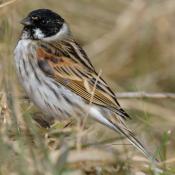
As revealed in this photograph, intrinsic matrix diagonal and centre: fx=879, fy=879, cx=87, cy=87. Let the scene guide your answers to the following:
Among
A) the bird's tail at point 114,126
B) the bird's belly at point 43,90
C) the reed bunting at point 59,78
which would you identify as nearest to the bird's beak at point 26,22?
the reed bunting at point 59,78

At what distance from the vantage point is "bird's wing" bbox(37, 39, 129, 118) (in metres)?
5.11

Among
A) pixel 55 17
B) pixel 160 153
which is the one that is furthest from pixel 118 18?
pixel 160 153

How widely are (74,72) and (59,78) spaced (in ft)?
0.42

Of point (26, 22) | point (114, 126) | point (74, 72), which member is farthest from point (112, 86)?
point (114, 126)

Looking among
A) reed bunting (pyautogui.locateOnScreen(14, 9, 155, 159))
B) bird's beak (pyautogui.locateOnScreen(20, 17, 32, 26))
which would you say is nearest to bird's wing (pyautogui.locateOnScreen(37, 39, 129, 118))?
reed bunting (pyautogui.locateOnScreen(14, 9, 155, 159))

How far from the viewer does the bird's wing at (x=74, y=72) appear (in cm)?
511

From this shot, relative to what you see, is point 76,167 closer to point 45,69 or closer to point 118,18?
point 45,69

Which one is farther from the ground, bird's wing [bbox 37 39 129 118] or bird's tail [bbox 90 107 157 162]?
bird's wing [bbox 37 39 129 118]

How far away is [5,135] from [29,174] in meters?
0.54

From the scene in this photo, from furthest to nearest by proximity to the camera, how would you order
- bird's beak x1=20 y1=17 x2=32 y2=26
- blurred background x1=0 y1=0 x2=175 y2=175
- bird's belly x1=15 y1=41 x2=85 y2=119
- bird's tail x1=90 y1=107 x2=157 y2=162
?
bird's beak x1=20 y1=17 x2=32 y2=26 < bird's belly x1=15 y1=41 x2=85 y2=119 < bird's tail x1=90 y1=107 x2=157 y2=162 < blurred background x1=0 y1=0 x2=175 y2=175

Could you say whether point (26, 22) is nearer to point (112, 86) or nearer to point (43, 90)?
point (43, 90)

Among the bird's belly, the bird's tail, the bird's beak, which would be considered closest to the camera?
the bird's tail

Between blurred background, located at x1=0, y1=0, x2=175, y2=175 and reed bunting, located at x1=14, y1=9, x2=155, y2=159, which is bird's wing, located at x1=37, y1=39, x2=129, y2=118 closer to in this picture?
reed bunting, located at x1=14, y1=9, x2=155, y2=159

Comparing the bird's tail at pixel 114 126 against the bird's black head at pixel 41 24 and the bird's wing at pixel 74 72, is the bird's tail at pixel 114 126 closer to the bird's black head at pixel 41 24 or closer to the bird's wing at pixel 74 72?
the bird's wing at pixel 74 72
